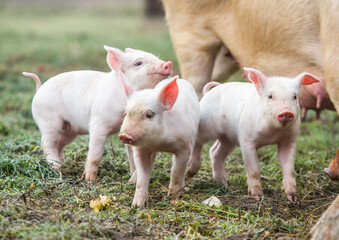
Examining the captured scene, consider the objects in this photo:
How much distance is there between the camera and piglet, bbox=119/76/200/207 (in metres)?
3.22

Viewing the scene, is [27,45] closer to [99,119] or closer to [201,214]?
[99,119]

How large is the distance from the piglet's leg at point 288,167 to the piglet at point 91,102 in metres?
1.02

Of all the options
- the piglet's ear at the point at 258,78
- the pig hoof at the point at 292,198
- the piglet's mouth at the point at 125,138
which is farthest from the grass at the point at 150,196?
the piglet's ear at the point at 258,78

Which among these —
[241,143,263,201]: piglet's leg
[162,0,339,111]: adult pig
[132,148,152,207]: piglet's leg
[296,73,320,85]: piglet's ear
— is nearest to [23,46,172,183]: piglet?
[132,148,152,207]: piglet's leg

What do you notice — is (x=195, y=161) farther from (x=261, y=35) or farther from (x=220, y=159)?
(x=261, y=35)

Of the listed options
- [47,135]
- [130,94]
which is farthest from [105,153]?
[130,94]

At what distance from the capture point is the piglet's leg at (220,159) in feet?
13.9

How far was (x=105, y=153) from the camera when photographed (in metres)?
4.72

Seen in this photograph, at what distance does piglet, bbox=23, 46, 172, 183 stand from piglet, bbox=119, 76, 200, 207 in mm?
253

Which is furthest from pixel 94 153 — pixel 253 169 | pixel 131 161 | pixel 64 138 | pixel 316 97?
pixel 316 97

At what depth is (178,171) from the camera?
142 inches

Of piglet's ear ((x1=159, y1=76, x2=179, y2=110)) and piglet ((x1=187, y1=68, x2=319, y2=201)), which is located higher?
piglet's ear ((x1=159, y1=76, x2=179, y2=110))

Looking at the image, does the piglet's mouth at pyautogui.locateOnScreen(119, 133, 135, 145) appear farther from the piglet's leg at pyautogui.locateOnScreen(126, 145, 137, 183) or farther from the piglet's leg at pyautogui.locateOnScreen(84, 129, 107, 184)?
the piglet's leg at pyautogui.locateOnScreen(126, 145, 137, 183)

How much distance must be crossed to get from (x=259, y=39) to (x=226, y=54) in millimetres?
681
